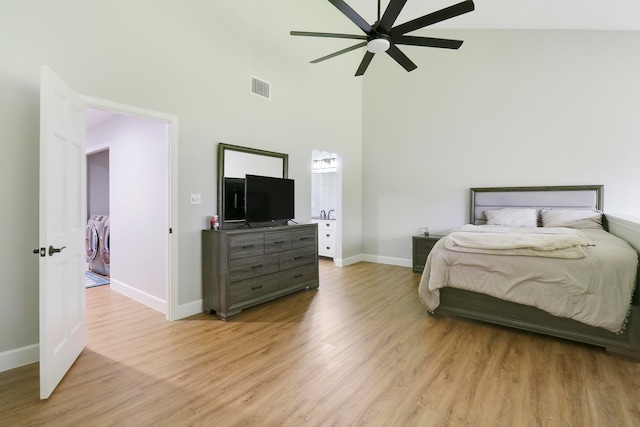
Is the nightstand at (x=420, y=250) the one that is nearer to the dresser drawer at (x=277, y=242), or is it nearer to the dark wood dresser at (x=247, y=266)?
the dark wood dresser at (x=247, y=266)

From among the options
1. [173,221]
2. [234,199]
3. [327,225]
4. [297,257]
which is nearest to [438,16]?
[234,199]

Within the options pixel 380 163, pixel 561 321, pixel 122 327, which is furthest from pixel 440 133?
pixel 122 327

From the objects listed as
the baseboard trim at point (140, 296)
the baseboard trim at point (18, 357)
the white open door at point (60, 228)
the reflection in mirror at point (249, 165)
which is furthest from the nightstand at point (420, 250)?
the baseboard trim at point (18, 357)

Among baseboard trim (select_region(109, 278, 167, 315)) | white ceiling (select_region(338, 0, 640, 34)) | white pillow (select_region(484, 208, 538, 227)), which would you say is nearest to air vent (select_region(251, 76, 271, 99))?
white ceiling (select_region(338, 0, 640, 34))

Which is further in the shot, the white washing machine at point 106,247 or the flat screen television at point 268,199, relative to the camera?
the white washing machine at point 106,247

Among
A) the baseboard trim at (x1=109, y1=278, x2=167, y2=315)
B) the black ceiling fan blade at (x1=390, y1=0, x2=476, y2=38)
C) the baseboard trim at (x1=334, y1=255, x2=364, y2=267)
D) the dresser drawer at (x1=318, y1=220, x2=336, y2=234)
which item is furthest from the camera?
the dresser drawer at (x1=318, y1=220, x2=336, y2=234)

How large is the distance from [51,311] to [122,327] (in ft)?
3.55

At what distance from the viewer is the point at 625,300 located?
87.5 inches

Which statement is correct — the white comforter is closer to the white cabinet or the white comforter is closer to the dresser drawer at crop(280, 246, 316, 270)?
the dresser drawer at crop(280, 246, 316, 270)

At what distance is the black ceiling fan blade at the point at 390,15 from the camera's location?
7.37 feet

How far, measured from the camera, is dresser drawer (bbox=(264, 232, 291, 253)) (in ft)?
11.2

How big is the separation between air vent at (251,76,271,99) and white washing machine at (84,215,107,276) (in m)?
3.36

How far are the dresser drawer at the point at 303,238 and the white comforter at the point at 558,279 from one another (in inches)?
64.2

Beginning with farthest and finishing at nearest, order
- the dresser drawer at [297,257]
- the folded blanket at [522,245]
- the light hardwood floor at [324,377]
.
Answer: the dresser drawer at [297,257] < the folded blanket at [522,245] < the light hardwood floor at [324,377]
